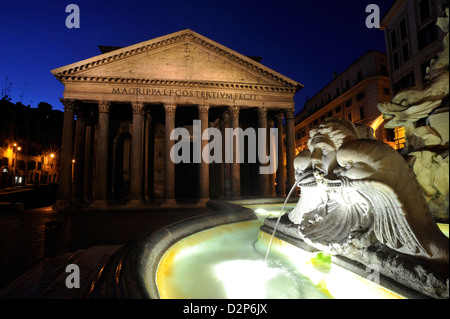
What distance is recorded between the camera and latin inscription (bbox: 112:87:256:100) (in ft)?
47.6

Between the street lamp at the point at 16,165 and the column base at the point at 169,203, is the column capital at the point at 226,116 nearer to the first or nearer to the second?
the column base at the point at 169,203

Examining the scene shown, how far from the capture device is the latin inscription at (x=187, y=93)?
14508mm

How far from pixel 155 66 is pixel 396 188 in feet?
52.0

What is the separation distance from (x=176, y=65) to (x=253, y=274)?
50.3ft

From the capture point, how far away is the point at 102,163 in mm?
13984

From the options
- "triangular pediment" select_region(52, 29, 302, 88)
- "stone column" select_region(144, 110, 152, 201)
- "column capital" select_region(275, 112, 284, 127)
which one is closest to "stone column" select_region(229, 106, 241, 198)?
"triangular pediment" select_region(52, 29, 302, 88)

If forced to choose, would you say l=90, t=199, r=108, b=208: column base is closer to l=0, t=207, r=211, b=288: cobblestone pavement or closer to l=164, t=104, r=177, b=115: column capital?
l=0, t=207, r=211, b=288: cobblestone pavement

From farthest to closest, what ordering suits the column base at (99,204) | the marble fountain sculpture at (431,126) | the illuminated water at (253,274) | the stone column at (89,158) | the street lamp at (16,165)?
the street lamp at (16,165) < the stone column at (89,158) < the column base at (99,204) < the marble fountain sculpture at (431,126) < the illuminated water at (253,274)
